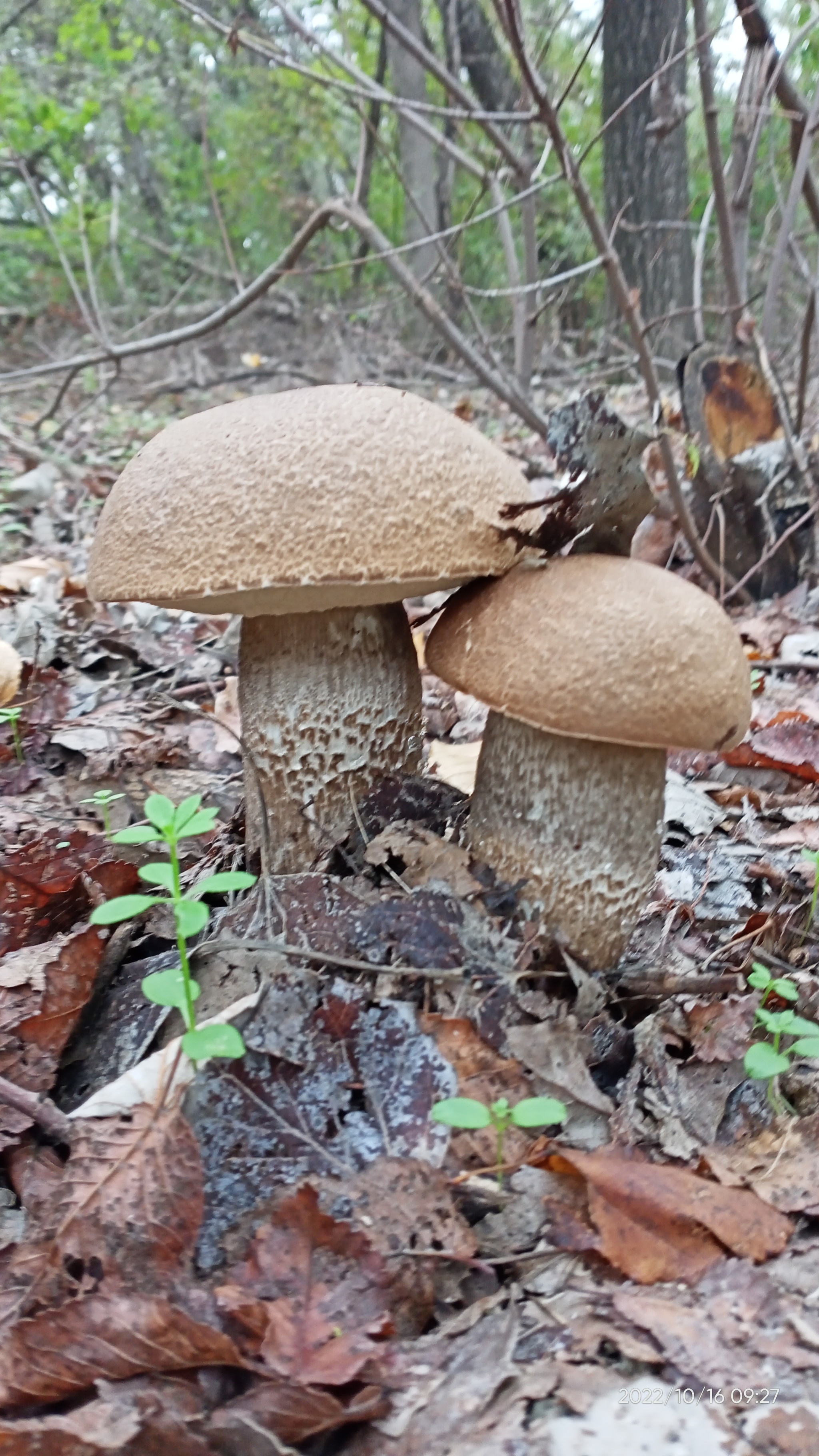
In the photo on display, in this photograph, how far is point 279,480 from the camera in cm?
175

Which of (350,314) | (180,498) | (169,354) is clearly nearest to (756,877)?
(180,498)

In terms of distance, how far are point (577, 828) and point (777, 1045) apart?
0.55 m

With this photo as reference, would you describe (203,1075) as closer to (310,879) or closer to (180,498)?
(310,879)

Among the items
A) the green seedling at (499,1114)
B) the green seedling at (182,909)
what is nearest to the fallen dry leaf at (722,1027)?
the green seedling at (499,1114)

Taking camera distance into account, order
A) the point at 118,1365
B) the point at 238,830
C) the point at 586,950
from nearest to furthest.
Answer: the point at 118,1365 < the point at 586,950 < the point at 238,830

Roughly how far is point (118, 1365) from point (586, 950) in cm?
118

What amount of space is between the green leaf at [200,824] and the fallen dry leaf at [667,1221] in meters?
0.76

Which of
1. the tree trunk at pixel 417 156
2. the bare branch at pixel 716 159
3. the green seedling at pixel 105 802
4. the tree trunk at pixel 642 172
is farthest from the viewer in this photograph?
the tree trunk at pixel 417 156

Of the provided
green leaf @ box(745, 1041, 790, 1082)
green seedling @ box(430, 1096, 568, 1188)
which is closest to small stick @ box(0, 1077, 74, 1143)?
green seedling @ box(430, 1096, 568, 1188)

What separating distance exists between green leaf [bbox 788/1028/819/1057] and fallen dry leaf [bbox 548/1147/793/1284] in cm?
25

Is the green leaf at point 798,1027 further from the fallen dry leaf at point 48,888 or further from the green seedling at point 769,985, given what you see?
the fallen dry leaf at point 48,888

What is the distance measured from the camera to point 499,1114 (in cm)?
143

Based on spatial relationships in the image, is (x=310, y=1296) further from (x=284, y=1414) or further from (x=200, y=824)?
(x=200, y=824)

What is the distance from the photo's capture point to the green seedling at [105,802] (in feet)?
8.25
